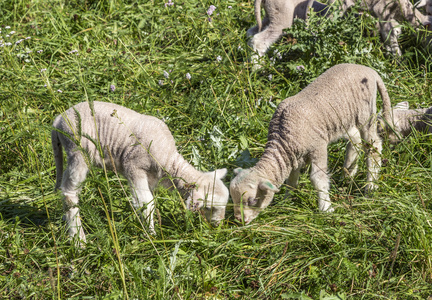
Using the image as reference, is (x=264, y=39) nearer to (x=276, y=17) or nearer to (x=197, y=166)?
(x=276, y=17)

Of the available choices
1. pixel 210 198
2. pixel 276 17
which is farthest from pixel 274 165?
pixel 276 17

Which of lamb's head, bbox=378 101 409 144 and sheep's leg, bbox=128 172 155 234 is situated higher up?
sheep's leg, bbox=128 172 155 234

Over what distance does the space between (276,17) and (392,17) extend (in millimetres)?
1628

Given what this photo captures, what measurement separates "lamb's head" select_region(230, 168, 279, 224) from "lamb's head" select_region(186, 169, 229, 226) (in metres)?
0.11

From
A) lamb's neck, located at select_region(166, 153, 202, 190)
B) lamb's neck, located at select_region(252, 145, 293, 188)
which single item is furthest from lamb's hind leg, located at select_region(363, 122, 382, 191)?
lamb's neck, located at select_region(166, 153, 202, 190)

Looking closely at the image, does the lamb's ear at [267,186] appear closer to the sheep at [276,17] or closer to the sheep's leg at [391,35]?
the sheep at [276,17]

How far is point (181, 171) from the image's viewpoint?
4512mm

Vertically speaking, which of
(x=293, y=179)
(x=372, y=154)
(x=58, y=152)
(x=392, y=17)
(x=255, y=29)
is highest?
(x=58, y=152)

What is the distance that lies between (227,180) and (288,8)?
3.16 m

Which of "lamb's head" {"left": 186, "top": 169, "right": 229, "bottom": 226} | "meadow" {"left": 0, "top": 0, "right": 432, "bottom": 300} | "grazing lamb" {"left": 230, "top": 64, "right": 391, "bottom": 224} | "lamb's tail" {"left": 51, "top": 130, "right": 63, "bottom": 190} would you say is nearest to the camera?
"meadow" {"left": 0, "top": 0, "right": 432, "bottom": 300}

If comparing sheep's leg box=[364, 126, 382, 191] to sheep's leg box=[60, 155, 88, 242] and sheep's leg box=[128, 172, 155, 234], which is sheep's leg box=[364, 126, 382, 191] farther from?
sheep's leg box=[60, 155, 88, 242]

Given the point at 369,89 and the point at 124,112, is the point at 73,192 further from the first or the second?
the point at 369,89

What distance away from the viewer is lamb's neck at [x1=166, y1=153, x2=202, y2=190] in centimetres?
447

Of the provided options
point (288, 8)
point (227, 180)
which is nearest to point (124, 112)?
point (227, 180)
